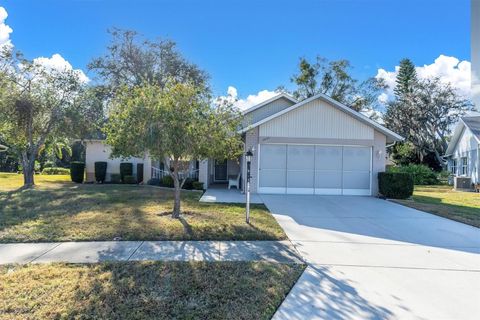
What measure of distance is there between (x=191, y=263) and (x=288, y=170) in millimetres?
10218

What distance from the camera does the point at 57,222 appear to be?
7645mm

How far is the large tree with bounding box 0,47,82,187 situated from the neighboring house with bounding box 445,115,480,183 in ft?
89.0

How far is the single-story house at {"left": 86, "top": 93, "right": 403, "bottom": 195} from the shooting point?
14523 millimetres

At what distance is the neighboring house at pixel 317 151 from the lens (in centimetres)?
1452

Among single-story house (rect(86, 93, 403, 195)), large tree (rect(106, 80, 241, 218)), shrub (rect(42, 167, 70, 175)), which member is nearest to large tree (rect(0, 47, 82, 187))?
single-story house (rect(86, 93, 403, 195))

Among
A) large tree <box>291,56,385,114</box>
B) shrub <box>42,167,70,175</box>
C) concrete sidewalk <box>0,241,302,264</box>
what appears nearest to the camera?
concrete sidewalk <box>0,241,302,264</box>

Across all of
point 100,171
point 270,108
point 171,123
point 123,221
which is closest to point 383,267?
point 171,123

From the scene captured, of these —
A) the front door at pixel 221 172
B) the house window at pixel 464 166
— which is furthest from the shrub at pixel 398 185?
the house window at pixel 464 166

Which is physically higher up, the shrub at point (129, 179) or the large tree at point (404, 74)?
the large tree at point (404, 74)

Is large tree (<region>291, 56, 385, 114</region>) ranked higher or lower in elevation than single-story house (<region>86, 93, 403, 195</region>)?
higher

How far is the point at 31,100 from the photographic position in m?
14.9

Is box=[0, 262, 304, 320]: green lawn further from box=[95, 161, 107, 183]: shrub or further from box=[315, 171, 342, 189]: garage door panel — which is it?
box=[95, 161, 107, 183]: shrub

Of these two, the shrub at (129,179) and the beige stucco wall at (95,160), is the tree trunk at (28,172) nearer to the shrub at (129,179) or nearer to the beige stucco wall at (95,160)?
the beige stucco wall at (95,160)

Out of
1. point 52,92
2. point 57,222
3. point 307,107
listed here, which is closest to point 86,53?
point 52,92
